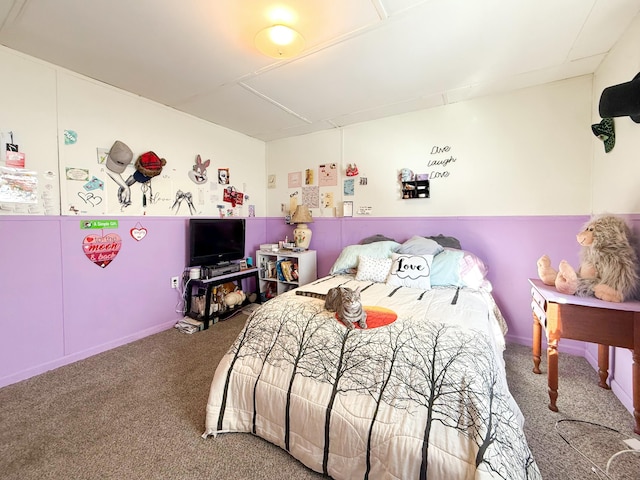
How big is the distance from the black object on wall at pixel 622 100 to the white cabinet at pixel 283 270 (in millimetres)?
2696

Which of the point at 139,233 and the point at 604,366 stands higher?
the point at 139,233

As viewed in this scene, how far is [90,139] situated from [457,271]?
10.7 feet

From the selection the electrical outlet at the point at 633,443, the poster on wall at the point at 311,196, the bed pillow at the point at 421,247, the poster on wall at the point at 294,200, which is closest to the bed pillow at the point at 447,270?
the bed pillow at the point at 421,247

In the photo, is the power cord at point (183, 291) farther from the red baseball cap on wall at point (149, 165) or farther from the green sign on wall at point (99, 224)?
the red baseball cap on wall at point (149, 165)

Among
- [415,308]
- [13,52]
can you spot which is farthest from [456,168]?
[13,52]

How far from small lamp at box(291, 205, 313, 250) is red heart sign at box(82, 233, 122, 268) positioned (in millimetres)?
1847

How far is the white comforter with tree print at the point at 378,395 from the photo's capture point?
917 millimetres

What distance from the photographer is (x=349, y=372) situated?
1189mm

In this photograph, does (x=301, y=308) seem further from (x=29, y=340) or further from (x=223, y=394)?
(x=29, y=340)

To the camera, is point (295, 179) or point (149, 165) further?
point (295, 179)

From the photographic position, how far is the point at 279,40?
1.60m

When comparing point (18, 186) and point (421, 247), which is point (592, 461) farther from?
point (18, 186)

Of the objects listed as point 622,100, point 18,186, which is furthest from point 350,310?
point 18,186

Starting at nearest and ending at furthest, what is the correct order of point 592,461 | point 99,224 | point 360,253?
point 592,461
point 99,224
point 360,253
